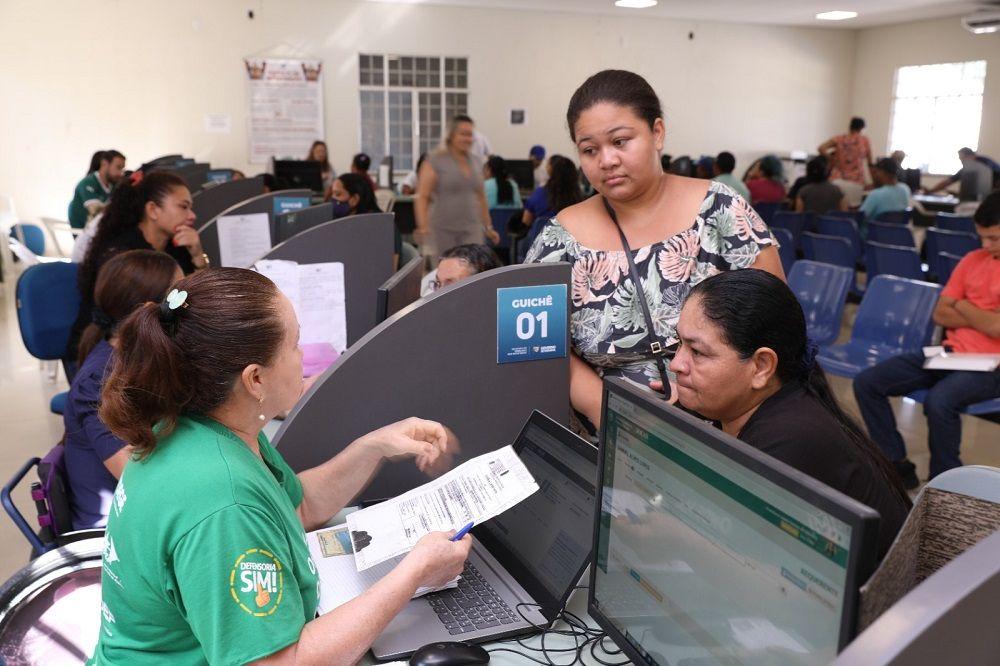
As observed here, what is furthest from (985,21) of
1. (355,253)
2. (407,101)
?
(355,253)

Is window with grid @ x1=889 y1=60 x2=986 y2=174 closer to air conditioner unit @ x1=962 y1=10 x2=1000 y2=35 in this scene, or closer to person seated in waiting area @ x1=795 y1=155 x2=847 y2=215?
air conditioner unit @ x1=962 y1=10 x2=1000 y2=35

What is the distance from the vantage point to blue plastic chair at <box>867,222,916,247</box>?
19.4 ft

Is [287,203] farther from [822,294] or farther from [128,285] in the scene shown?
[822,294]

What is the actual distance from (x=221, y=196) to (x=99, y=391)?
357cm

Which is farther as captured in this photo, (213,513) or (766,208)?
(766,208)

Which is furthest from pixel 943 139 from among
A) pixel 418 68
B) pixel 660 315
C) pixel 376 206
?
pixel 660 315

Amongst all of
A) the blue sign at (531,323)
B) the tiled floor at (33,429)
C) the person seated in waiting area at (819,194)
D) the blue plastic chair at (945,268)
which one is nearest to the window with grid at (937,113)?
the person seated in waiting area at (819,194)

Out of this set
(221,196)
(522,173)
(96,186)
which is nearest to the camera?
(221,196)

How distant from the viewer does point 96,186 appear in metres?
7.73

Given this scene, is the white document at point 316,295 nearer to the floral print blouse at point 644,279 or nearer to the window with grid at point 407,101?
the floral print blouse at point 644,279

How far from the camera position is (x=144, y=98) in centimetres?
1051

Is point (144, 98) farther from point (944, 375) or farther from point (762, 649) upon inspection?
point (762, 649)

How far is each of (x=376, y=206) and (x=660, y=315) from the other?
3.33 m

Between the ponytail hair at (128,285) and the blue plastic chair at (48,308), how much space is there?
1458mm
